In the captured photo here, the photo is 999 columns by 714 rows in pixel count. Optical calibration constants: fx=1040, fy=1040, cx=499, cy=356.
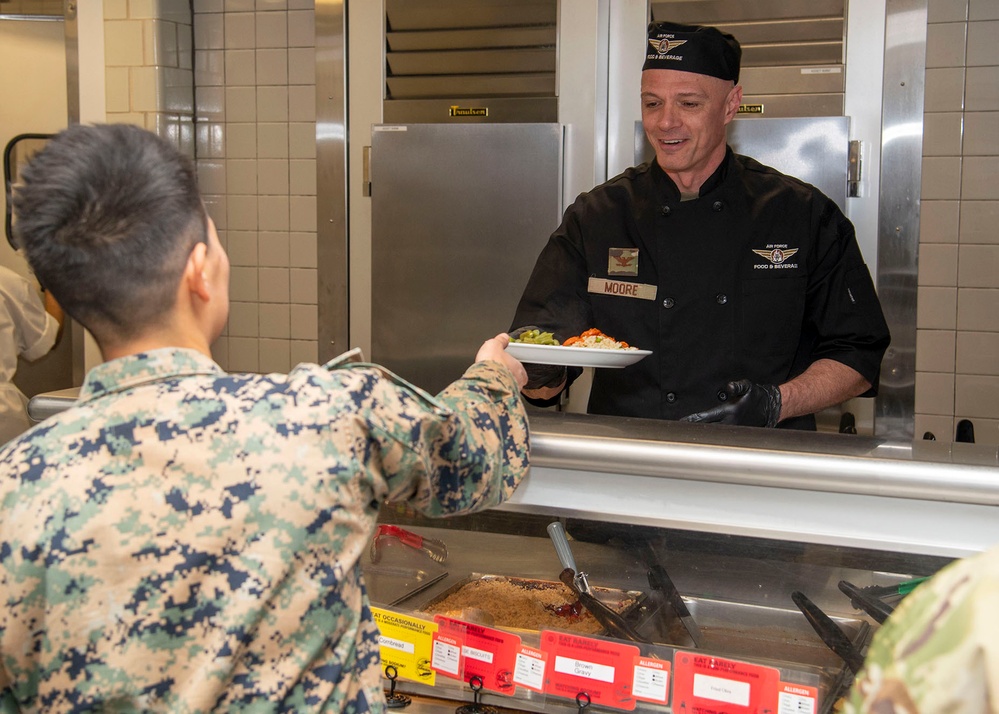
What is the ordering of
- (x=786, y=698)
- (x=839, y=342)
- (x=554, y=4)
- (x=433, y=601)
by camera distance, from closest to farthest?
(x=786, y=698), (x=433, y=601), (x=839, y=342), (x=554, y=4)

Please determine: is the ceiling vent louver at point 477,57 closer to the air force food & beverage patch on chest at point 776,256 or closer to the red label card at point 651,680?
the air force food & beverage patch on chest at point 776,256

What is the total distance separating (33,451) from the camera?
1.03 m

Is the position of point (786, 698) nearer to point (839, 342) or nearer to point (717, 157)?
point (839, 342)

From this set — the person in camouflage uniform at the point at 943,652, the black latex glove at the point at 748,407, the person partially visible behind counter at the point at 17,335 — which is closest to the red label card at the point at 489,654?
the black latex glove at the point at 748,407

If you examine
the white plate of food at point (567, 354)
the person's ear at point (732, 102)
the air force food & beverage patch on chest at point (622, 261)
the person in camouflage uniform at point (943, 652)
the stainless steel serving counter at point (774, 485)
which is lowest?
the stainless steel serving counter at point (774, 485)

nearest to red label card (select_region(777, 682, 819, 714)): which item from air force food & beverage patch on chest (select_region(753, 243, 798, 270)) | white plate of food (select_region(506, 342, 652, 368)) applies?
white plate of food (select_region(506, 342, 652, 368))

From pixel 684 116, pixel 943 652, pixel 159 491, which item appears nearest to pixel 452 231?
pixel 684 116

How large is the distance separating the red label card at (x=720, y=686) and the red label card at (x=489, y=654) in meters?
0.25

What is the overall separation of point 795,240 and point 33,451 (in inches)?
81.2

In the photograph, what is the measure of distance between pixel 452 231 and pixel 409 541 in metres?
2.08

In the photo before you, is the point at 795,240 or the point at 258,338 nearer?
the point at 795,240

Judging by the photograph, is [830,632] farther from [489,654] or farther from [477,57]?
[477,57]

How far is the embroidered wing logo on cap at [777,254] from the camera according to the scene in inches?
104

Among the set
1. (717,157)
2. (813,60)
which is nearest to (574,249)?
(717,157)
